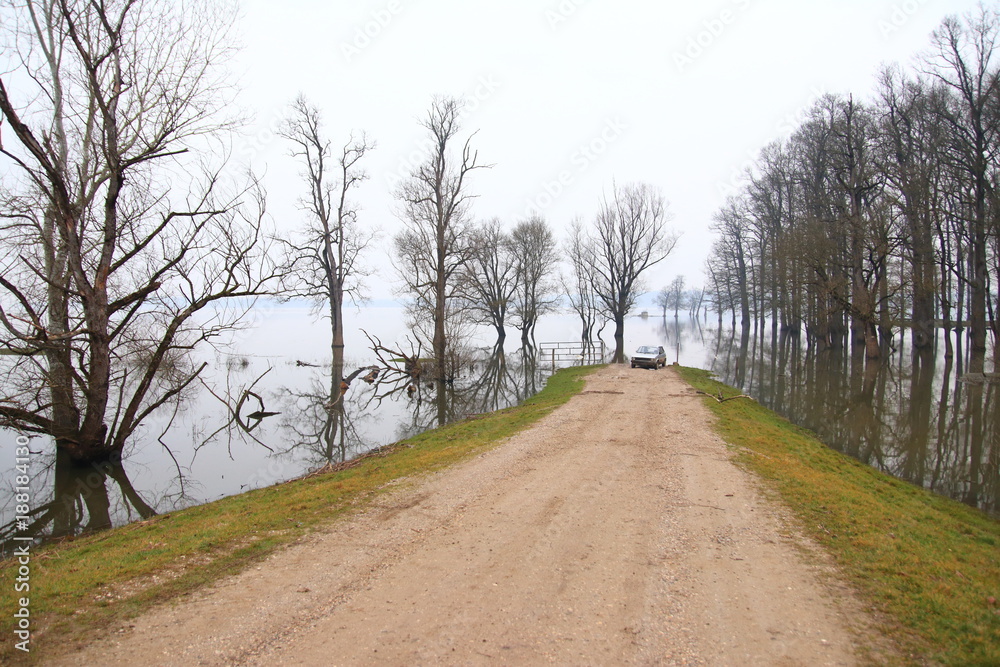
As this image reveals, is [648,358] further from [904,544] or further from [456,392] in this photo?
[904,544]

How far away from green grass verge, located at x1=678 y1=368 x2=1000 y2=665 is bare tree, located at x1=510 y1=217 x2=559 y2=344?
131 feet

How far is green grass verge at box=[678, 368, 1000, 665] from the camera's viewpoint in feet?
14.8

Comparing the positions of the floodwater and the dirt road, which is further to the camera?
the floodwater

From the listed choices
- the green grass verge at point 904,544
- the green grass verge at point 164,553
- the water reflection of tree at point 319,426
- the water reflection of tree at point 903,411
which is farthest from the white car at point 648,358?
the green grass verge at point 164,553

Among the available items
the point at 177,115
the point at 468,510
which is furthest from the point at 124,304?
the point at 468,510

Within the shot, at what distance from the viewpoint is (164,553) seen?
620 centimetres

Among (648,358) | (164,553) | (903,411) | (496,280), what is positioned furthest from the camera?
(496,280)

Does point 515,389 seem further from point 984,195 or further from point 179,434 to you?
point 984,195

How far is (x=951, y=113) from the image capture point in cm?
2539

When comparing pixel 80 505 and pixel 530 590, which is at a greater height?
pixel 530 590

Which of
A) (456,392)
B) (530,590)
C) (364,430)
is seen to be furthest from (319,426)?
(530,590)

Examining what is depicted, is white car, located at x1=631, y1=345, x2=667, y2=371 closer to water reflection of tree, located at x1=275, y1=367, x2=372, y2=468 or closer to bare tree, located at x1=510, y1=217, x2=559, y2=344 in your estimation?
water reflection of tree, located at x1=275, y1=367, x2=372, y2=468

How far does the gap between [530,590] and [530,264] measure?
4751 cm

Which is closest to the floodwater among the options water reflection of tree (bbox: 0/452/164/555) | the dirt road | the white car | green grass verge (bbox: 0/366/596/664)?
water reflection of tree (bbox: 0/452/164/555)
